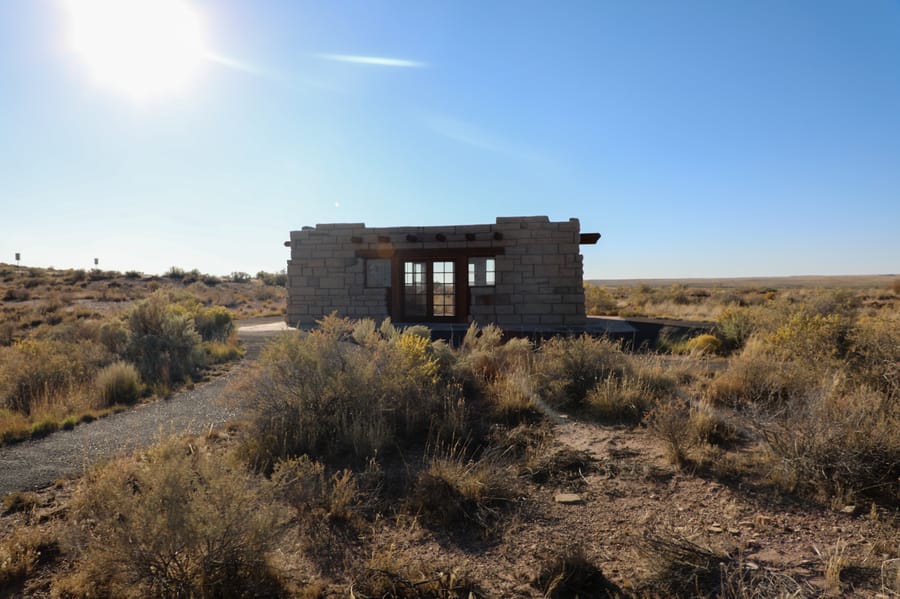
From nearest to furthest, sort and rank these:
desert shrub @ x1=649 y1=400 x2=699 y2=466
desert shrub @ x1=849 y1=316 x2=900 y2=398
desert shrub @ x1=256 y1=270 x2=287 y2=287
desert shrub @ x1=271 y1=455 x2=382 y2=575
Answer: desert shrub @ x1=271 y1=455 x2=382 y2=575, desert shrub @ x1=649 y1=400 x2=699 y2=466, desert shrub @ x1=849 y1=316 x2=900 y2=398, desert shrub @ x1=256 y1=270 x2=287 y2=287

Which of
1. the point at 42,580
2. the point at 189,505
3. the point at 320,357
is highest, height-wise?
the point at 320,357

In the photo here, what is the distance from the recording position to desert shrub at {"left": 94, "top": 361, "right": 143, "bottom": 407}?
7535mm

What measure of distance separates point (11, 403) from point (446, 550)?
7372 millimetres

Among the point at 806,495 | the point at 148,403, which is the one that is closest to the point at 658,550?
the point at 806,495

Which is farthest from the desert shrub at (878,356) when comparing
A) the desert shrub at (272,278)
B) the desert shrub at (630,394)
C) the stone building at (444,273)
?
the desert shrub at (272,278)

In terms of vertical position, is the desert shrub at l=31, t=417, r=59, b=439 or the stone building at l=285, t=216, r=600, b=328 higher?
the stone building at l=285, t=216, r=600, b=328

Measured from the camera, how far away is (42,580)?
3.08 m

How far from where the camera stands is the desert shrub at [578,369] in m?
6.80

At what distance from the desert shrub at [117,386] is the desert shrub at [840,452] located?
848 centimetres

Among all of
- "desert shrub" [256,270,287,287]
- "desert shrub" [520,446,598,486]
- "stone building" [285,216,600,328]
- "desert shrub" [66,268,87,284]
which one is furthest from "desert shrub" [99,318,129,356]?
"desert shrub" [256,270,287,287]

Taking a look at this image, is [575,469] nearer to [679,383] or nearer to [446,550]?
[446,550]

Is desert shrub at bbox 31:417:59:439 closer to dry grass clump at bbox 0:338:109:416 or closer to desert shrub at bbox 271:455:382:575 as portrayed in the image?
dry grass clump at bbox 0:338:109:416

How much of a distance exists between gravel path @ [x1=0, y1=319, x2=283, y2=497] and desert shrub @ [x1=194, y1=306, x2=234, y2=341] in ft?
17.7

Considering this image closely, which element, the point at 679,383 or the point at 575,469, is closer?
the point at 575,469
